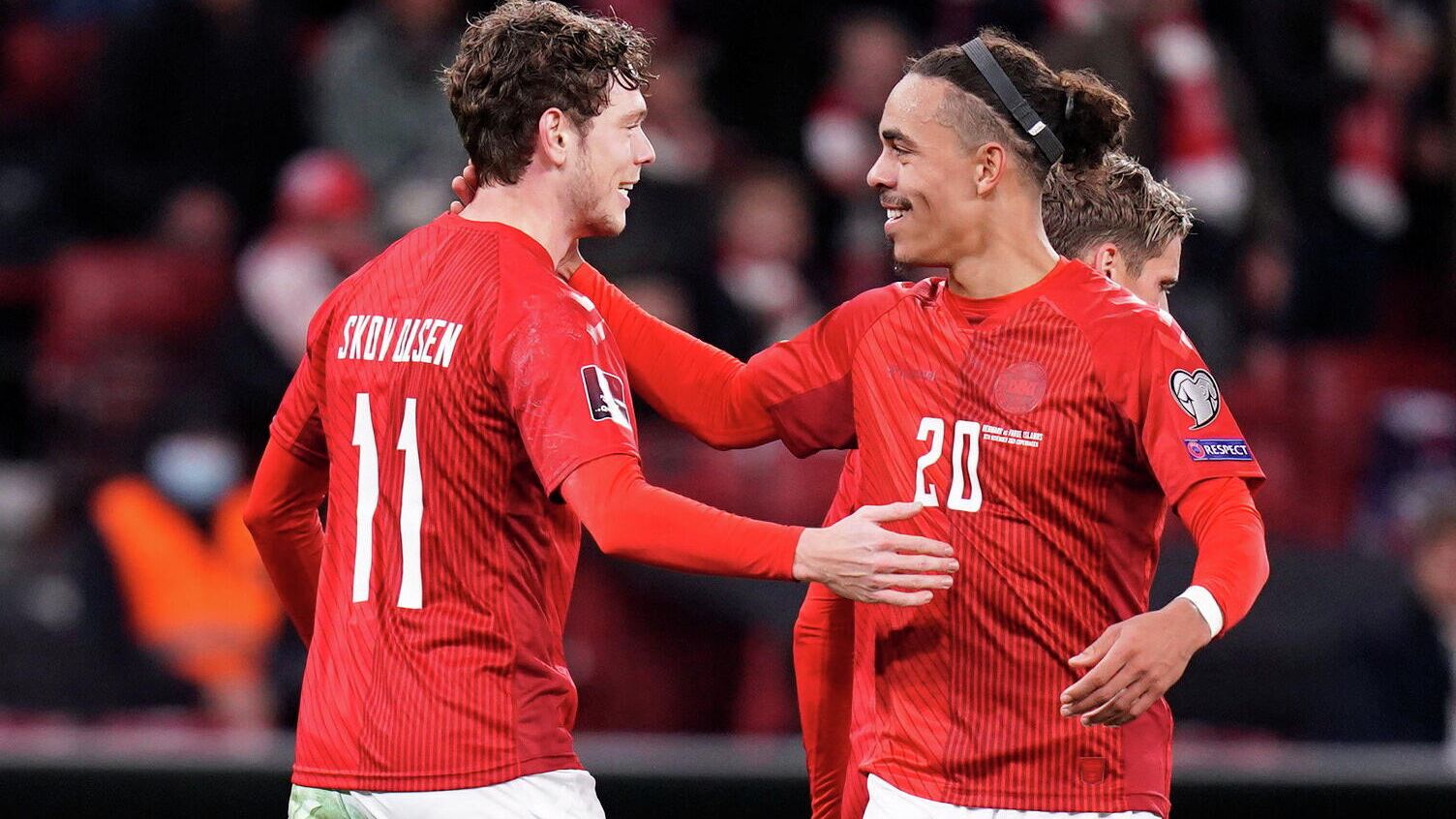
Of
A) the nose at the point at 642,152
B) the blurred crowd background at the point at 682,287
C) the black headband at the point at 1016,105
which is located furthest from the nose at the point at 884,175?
the blurred crowd background at the point at 682,287

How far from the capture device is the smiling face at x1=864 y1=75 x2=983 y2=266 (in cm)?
359

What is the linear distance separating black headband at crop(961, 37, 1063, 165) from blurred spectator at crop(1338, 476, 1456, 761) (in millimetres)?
3772

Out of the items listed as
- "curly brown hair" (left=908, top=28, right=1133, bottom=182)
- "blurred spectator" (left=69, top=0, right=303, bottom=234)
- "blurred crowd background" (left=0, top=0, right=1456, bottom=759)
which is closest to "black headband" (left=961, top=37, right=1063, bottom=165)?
"curly brown hair" (left=908, top=28, right=1133, bottom=182)

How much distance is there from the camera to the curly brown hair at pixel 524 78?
137 inches

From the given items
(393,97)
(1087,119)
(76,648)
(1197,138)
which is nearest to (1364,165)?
(1197,138)

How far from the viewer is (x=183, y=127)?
9070mm

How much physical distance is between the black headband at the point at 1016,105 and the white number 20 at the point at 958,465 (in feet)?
1.73

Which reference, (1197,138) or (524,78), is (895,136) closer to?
(524,78)

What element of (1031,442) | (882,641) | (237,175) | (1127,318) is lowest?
(882,641)

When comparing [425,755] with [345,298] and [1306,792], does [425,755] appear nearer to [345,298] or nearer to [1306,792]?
[345,298]

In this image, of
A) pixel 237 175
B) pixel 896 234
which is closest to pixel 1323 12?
pixel 237 175

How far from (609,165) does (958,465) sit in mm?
798

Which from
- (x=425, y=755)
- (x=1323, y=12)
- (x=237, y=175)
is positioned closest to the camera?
(x=425, y=755)

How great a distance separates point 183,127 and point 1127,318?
6535mm
